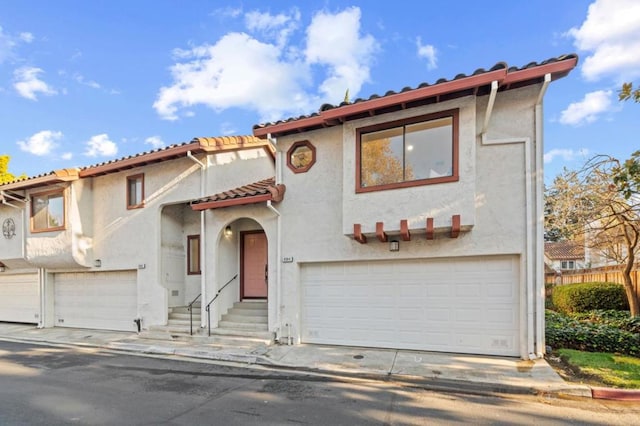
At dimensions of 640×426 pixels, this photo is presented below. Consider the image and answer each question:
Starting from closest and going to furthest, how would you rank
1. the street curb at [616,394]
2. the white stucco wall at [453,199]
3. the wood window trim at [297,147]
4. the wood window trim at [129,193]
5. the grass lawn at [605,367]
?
the street curb at [616,394]
the grass lawn at [605,367]
the white stucco wall at [453,199]
the wood window trim at [297,147]
the wood window trim at [129,193]

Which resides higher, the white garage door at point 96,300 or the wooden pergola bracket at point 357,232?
the wooden pergola bracket at point 357,232

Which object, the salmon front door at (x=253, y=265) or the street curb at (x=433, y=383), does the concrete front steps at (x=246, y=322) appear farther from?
the street curb at (x=433, y=383)

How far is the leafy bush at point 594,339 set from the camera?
298 inches

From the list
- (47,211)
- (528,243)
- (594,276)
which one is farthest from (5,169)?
(594,276)

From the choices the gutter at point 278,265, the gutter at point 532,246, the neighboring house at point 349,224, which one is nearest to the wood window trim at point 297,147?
the neighboring house at point 349,224

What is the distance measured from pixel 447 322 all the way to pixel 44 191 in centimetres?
1394

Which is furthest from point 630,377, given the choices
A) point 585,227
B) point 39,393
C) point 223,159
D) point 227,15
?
point 227,15

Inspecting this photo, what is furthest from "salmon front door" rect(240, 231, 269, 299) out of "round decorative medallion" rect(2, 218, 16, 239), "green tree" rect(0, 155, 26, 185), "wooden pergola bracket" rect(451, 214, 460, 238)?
"green tree" rect(0, 155, 26, 185)

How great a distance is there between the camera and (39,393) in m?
6.13

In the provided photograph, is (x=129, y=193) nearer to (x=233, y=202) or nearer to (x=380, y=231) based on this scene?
(x=233, y=202)

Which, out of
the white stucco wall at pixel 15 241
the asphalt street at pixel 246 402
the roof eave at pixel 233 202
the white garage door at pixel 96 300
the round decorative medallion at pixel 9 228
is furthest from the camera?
the round decorative medallion at pixel 9 228

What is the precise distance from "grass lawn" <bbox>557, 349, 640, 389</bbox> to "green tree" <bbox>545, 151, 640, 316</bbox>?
12.0 feet

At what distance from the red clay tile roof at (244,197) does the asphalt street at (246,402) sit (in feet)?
13.3

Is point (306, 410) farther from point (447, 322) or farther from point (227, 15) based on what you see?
point (227, 15)
